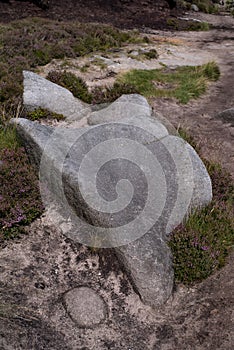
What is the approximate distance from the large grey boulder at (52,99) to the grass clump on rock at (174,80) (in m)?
2.97

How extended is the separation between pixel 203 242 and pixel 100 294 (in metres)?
1.96

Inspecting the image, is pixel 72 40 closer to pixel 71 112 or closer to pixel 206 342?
pixel 71 112

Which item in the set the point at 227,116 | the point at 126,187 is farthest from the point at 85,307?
the point at 227,116

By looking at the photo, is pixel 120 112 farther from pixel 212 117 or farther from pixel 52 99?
pixel 212 117

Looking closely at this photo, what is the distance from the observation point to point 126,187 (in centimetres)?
811

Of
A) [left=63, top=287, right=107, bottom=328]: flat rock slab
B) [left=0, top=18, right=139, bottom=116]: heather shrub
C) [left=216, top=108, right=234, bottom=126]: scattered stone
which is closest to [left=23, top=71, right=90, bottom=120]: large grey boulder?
[left=0, top=18, right=139, bottom=116]: heather shrub

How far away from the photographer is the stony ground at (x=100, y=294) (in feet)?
20.0

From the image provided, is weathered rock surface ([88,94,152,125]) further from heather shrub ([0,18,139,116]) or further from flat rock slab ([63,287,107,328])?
flat rock slab ([63,287,107,328])

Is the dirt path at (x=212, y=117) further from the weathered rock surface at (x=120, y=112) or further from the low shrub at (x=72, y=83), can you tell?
the low shrub at (x=72, y=83)

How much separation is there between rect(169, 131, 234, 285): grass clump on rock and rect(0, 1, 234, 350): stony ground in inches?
8.7

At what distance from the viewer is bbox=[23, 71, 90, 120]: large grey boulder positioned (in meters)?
11.4

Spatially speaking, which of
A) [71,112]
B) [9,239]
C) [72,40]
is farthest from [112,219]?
[72,40]

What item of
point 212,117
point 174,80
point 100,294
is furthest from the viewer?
point 174,80

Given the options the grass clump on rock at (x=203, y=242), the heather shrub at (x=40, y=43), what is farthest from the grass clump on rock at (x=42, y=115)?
the grass clump on rock at (x=203, y=242)
